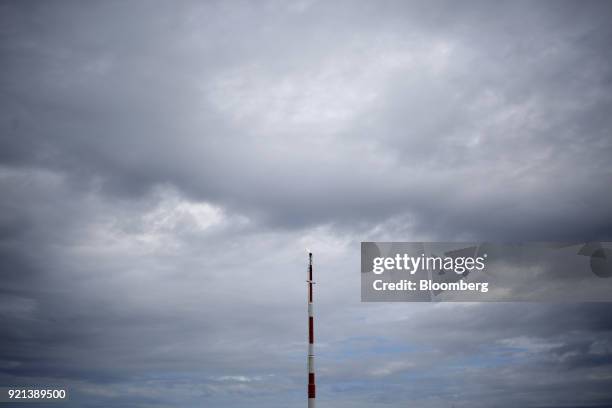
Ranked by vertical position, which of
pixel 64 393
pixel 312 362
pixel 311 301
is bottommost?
pixel 64 393

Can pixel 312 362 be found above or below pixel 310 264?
below

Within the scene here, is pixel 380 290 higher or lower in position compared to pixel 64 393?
higher

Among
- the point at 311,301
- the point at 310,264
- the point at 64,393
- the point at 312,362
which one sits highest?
the point at 310,264

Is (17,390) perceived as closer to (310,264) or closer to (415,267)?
Answer: (310,264)

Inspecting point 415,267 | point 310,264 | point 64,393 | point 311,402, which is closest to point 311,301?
point 310,264

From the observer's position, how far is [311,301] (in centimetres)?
3928

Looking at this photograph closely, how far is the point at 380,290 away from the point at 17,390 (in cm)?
4720

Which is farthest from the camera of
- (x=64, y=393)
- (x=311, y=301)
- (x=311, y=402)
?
(x=64, y=393)

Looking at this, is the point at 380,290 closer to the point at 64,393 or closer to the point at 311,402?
the point at 311,402

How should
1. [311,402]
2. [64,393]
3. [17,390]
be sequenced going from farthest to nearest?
[64,393] < [17,390] < [311,402]

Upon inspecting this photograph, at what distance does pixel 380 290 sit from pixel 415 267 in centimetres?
569

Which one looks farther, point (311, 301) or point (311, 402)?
point (311, 301)

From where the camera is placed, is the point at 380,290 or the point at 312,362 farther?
the point at 380,290

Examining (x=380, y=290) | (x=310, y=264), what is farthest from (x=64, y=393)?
(x=380, y=290)
